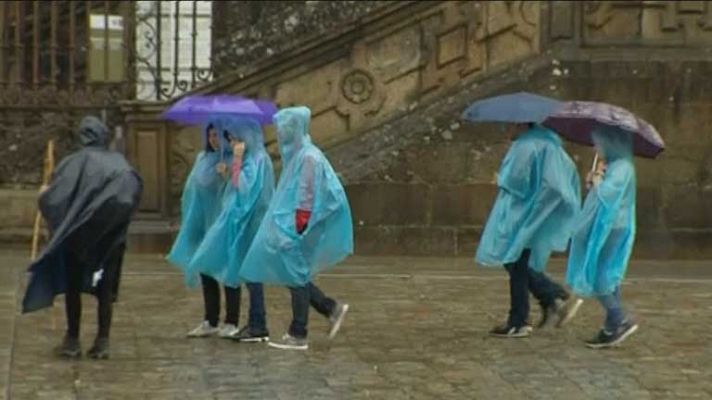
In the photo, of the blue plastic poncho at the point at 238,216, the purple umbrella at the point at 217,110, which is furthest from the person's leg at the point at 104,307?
the purple umbrella at the point at 217,110

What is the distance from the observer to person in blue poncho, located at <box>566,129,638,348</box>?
36.6 ft

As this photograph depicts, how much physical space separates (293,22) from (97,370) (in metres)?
9.98

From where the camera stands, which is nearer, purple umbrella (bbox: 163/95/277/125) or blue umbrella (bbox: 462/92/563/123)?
purple umbrella (bbox: 163/95/277/125)

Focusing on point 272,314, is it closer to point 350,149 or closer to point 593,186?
point 593,186

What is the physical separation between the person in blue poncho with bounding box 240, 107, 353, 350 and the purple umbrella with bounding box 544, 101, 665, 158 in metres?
1.63

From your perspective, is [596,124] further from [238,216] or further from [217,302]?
[217,302]

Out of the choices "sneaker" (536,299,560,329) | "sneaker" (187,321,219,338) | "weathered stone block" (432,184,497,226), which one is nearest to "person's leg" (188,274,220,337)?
"sneaker" (187,321,219,338)

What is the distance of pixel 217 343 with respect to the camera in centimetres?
1129

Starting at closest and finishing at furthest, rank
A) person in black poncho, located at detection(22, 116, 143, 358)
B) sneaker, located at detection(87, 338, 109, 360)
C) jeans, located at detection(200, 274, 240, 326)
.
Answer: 1. person in black poncho, located at detection(22, 116, 143, 358)
2. sneaker, located at detection(87, 338, 109, 360)
3. jeans, located at detection(200, 274, 240, 326)

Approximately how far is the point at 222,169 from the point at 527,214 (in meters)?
2.08

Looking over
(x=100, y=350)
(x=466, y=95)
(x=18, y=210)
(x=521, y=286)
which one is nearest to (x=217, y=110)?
(x=100, y=350)

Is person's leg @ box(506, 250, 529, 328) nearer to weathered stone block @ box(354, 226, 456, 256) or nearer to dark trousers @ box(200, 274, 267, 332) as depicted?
dark trousers @ box(200, 274, 267, 332)

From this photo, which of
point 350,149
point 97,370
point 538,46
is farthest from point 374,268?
point 97,370

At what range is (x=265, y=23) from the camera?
19719 mm
